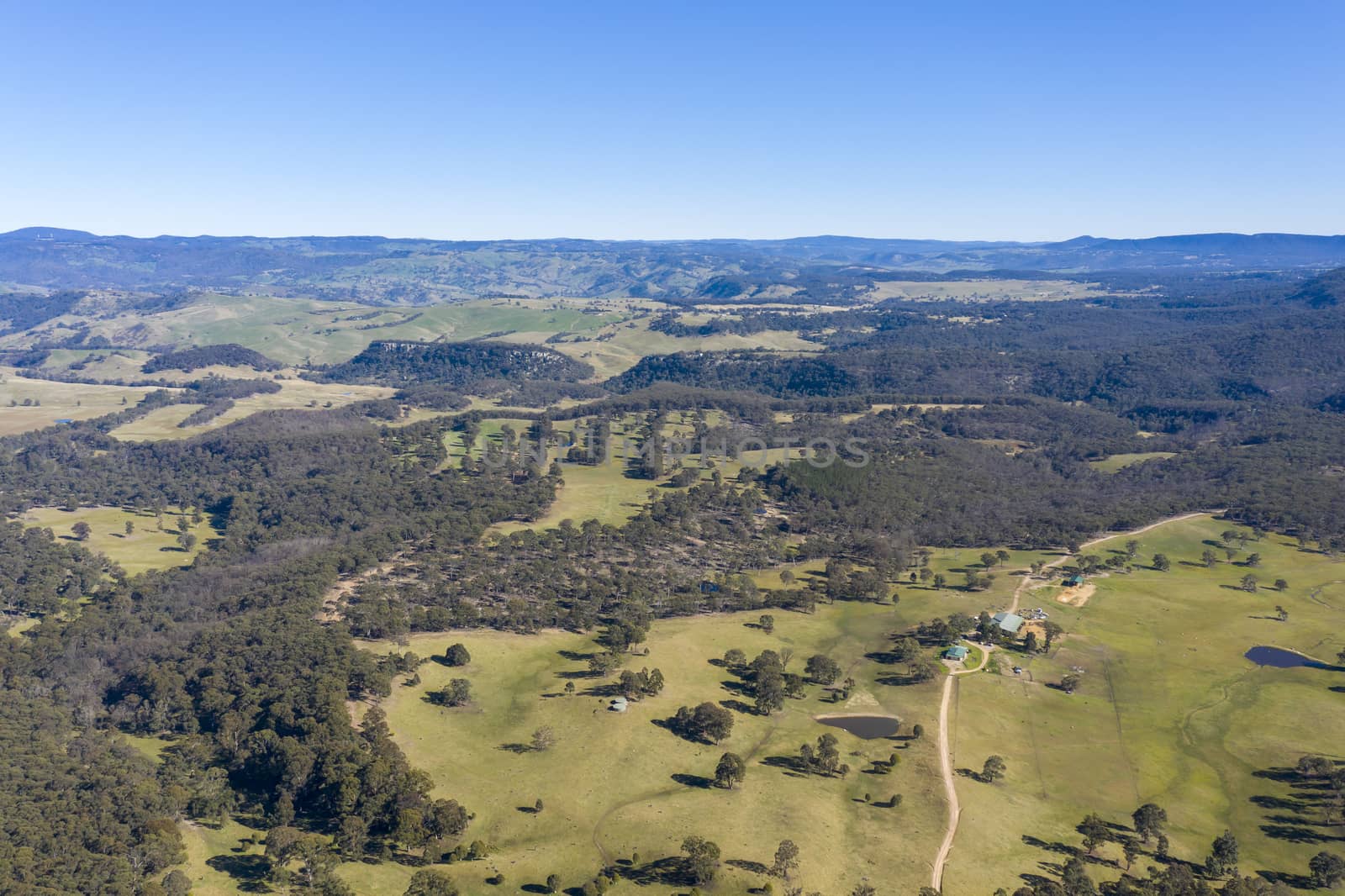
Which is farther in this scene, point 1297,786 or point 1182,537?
point 1182,537

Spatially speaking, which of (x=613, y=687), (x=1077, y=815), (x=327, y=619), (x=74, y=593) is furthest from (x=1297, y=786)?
(x=74, y=593)

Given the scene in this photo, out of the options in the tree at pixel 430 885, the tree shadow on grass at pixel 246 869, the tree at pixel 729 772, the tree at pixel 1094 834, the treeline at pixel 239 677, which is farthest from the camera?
the tree at pixel 729 772

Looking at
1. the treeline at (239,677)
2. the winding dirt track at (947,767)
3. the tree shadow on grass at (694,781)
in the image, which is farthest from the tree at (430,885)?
the winding dirt track at (947,767)

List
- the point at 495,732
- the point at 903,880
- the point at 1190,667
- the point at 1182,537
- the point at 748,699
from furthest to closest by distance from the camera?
the point at 1182,537, the point at 1190,667, the point at 748,699, the point at 495,732, the point at 903,880

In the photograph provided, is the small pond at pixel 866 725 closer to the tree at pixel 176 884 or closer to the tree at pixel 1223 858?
the tree at pixel 1223 858

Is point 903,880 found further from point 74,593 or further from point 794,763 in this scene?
point 74,593

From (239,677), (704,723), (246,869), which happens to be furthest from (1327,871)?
(239,677)
